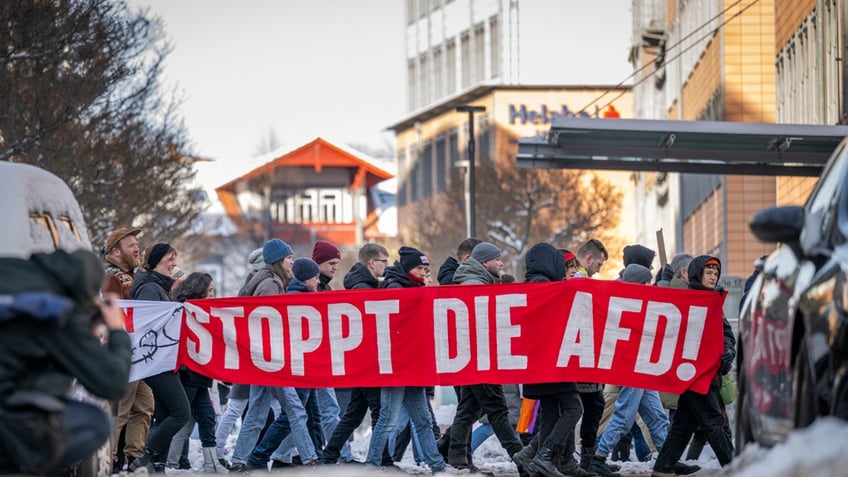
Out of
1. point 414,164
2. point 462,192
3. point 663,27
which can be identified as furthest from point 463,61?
point 663,27

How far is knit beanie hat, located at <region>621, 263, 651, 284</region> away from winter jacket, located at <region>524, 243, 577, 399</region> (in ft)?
5.16

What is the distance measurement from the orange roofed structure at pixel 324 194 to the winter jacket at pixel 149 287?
7494cm

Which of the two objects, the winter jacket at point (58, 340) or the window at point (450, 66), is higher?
the window at point (450, 66)

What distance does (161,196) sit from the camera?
1489 inches

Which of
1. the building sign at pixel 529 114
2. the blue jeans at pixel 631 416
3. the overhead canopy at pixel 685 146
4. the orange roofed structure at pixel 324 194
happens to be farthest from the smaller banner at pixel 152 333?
the building sign at pixel 529 114

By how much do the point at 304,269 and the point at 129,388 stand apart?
188cm

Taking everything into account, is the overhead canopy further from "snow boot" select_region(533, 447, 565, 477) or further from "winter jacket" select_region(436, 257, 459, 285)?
"snow boot" select_region(533, 447, 565, 477)

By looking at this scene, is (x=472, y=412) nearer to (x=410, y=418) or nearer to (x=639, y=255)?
(x=410, y=418)

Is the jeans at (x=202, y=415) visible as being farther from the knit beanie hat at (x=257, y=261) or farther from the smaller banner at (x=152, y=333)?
the knit beanie hat at (x=257, y=261)

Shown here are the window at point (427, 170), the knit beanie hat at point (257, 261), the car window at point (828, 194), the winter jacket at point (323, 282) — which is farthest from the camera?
the window at point (427, 170)

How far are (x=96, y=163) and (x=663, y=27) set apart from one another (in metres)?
32.0

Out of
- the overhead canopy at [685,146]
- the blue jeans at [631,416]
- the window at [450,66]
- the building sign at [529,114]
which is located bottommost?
the blue jeans at [631,416]

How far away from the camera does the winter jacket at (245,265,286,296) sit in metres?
15.3

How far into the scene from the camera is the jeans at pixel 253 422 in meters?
14.6
